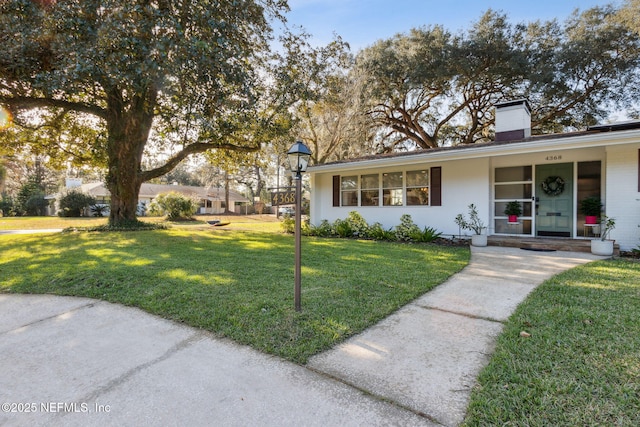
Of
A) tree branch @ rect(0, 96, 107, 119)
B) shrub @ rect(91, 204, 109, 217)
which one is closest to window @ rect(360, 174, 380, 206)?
tree branch @ rect(0, 96, 107, 119)

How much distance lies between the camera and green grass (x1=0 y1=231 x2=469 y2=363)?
2.98 meters

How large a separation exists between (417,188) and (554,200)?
11.7 feet

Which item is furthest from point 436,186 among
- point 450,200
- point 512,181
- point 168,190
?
point 168,190

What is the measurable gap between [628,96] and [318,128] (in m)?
14.3

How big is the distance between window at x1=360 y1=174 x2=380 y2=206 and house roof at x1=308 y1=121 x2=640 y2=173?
2.66 feet

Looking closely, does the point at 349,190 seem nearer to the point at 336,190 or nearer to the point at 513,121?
the point at 336,190

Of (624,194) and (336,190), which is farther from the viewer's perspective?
(336,190)

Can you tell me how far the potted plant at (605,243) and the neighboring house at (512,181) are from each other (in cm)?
27

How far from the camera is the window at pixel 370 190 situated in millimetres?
10562

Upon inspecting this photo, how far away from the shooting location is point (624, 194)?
671 centimetres

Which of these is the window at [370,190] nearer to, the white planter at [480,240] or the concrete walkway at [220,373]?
the white planter at [480,240]

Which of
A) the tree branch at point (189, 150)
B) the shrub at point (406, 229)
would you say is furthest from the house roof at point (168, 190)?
the shrub at point (406, 229)

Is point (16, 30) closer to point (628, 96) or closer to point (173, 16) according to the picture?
point (173, 16)

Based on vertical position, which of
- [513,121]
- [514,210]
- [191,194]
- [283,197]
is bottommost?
[514,210]
